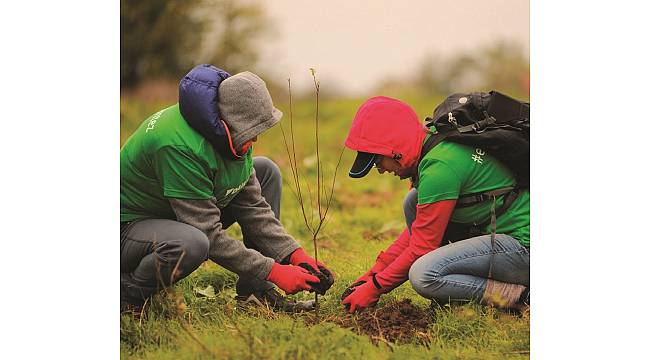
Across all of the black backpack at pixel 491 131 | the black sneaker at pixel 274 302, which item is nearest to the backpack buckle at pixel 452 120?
the black backpack at pixel 491 131

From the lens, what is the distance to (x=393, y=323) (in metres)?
3.27

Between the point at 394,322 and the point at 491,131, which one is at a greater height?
the point at 491,131

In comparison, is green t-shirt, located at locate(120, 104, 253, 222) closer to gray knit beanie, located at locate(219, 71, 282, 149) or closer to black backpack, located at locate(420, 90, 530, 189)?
gray knit beanie, located at locate(219, 71, 282, 149)

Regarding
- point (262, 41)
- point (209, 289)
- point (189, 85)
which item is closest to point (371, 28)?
point (262, 41)

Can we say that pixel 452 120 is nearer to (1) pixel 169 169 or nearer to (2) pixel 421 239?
(2) pixel 421 239

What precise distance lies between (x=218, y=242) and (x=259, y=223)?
1.19ft

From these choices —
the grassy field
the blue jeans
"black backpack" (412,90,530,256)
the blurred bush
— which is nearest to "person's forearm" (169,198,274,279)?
the grassy field

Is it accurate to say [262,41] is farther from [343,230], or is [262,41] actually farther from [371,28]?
[343,230]

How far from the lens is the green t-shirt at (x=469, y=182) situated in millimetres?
3238

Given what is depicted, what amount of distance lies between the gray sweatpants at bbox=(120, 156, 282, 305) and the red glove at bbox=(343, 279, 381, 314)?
2.13 ft

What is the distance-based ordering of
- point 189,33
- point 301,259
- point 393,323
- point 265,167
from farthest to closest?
point 189,33 < point 265,167 < point 301,259 < point 393,323

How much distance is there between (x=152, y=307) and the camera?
3316 mm

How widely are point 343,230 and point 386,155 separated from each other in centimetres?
155

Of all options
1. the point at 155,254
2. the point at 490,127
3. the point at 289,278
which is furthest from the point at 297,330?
the point at 490,127
